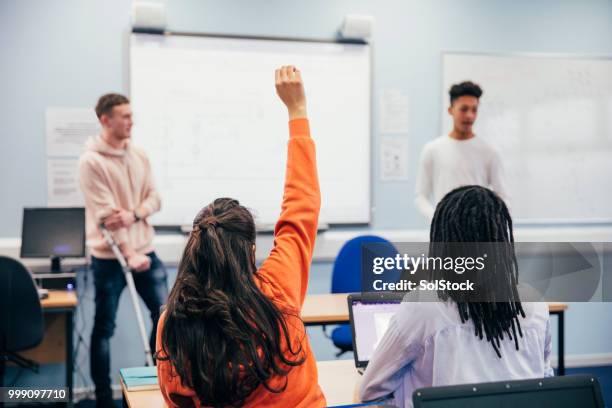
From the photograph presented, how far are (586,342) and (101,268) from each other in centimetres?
350

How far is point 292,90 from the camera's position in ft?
4.50

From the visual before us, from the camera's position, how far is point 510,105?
4.38 m

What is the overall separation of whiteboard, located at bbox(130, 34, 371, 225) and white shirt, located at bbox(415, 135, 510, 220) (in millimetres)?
579

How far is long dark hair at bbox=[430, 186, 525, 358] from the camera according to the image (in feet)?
4.43

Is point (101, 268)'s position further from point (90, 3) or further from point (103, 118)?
point (90, 3)

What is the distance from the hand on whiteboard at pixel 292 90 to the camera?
137 centimetres

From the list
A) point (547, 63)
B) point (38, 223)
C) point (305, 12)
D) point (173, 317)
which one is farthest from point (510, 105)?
point (173, 317)

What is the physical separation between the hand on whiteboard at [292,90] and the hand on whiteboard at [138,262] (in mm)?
2081

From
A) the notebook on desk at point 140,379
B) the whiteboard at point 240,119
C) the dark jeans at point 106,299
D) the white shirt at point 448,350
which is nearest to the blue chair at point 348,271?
the whiteboard at point 240,119

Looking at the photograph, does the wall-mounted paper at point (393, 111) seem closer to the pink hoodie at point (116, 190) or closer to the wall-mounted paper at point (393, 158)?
the wall-mounted paper at point (393, 158)

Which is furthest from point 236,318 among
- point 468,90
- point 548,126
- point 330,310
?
point 548,126

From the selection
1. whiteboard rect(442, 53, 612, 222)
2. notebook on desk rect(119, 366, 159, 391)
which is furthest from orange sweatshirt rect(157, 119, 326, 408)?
whiteboard rect(442, 53, 612, 222)

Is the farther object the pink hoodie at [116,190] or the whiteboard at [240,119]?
the whiteboard at [240,119]

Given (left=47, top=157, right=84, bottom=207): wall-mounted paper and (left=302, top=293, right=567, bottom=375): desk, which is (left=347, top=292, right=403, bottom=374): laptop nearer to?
(left=302, top=293, right=567, bottom=375): desk
